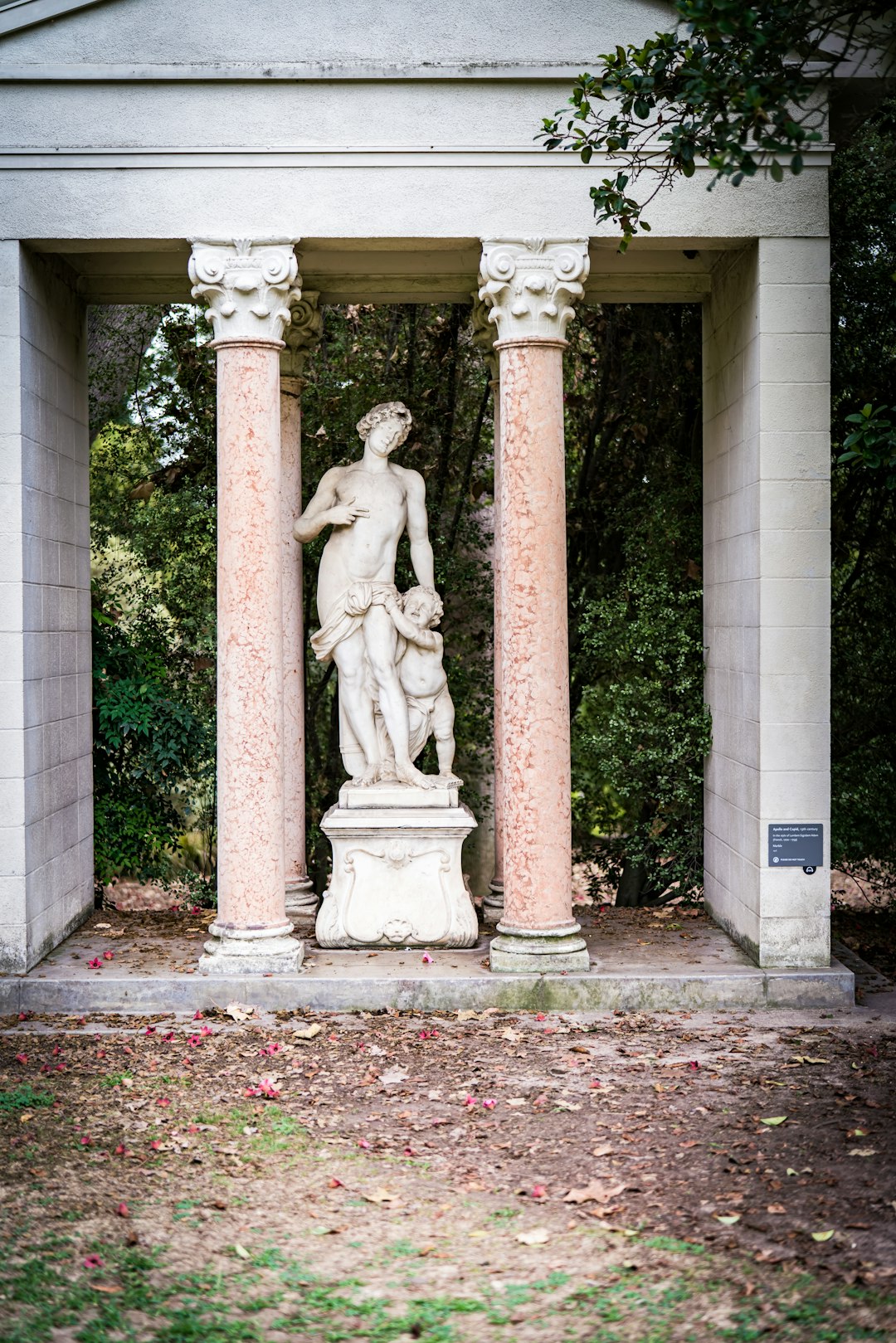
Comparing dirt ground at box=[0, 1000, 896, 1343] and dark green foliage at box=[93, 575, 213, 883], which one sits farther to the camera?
dark green foliage at box=[93, 575, 213, 883]

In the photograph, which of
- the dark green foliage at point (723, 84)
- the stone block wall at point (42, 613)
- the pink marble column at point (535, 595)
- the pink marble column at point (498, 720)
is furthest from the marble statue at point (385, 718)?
the dark green foliage at point (723, 84)

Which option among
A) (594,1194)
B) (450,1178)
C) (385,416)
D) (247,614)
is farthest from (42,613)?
(594,1194)

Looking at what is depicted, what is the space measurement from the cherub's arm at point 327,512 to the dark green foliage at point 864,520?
357 centimetres

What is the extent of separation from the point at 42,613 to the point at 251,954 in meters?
2.68

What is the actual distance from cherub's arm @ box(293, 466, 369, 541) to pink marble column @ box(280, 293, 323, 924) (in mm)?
567

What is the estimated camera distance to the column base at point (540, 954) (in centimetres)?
848

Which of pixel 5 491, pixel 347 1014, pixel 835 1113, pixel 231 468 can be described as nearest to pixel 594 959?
pixel 347 1014

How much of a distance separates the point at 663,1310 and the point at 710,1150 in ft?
5.19

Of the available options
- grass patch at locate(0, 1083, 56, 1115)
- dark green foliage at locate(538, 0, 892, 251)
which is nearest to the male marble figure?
dark green foliage at locate(538, 0, 892, 251)

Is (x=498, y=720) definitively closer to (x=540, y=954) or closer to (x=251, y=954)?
(x=540, y=954)

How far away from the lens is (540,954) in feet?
27.9

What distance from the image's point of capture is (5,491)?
842 cm

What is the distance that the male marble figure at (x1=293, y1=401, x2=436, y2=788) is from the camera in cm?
956

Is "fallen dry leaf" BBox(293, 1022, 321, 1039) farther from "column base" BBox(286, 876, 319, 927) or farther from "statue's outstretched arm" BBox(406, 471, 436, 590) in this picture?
"statue's outstretched arm" BBox(406, 471, 436, 590)
